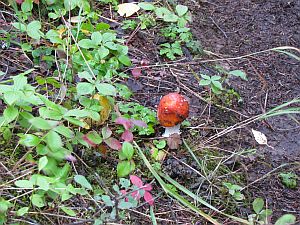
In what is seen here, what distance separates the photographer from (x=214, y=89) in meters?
2.84

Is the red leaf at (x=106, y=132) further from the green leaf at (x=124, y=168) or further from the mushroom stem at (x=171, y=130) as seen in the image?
the mushroom stem at (x=171, y=130)

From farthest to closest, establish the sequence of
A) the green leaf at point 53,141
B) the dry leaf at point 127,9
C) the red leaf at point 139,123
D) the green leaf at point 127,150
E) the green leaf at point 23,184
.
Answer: the dry leaf at point 127,9 < the red leaf at point 139,123 < the green leaf at point 127,150 < the green leaf at point 53,141 < the green leaf at point 23,184

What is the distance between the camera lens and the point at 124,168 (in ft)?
7.66

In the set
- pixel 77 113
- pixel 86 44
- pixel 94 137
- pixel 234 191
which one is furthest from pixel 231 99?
pixel 77 113

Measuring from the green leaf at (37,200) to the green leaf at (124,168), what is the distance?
1.38 ft

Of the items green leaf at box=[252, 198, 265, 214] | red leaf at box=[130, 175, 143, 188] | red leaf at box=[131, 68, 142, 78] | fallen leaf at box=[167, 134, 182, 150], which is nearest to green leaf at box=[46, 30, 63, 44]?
red leaf at box=[131, 68, 142, 78]

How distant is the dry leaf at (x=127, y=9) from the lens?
347 centimetres

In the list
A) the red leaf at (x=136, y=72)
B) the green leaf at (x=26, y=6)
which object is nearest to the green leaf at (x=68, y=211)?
the red leaf at (x=136, y=72)

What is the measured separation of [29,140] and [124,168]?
17.2 inches

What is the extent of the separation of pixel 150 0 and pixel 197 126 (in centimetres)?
124

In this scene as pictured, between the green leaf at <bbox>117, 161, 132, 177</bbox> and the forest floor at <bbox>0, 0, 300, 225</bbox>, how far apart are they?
173 mm

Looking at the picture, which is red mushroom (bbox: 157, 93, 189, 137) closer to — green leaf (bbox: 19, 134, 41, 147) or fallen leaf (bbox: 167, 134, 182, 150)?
fallen leaf (bbox: 167, 134, 182, 150)

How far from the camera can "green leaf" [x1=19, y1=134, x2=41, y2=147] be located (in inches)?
84.7

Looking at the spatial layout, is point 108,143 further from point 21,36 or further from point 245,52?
point 245,52
